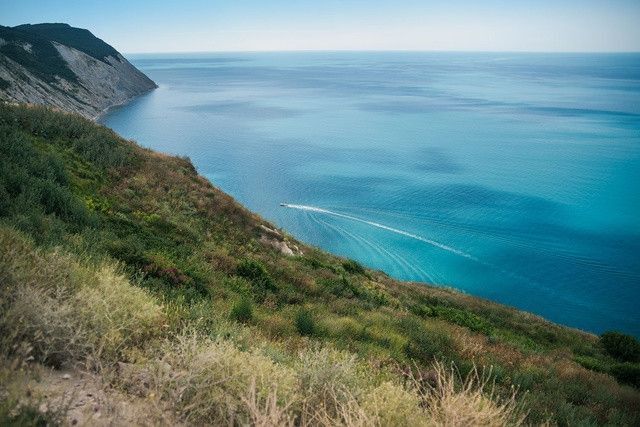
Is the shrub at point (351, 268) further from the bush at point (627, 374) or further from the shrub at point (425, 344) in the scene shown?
the bush at point (627, 374)

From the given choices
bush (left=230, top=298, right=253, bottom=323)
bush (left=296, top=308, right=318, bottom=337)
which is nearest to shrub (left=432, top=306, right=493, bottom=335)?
bush (left=296, top=308, right=318, bottom=337)

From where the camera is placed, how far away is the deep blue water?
3731 centimetres

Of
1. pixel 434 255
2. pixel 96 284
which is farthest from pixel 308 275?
pixel 434 255

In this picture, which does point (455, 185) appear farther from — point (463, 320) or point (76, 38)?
point (76, 38)

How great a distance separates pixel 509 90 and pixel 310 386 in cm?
19433

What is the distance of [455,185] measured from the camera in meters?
58.4

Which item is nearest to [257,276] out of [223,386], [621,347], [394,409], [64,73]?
[223,386]

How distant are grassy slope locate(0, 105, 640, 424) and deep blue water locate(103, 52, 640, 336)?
16181 mm

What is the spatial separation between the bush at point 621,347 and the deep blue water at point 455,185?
1296 cm

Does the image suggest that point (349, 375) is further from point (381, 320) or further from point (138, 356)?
point (381, 320)

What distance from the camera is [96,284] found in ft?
22.8

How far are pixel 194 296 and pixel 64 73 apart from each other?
11453cm

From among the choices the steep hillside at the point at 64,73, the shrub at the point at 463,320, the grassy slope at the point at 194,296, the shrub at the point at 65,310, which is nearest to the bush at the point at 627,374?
the grassy slope at the point at 194,296

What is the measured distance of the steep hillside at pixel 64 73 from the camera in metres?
76.1
